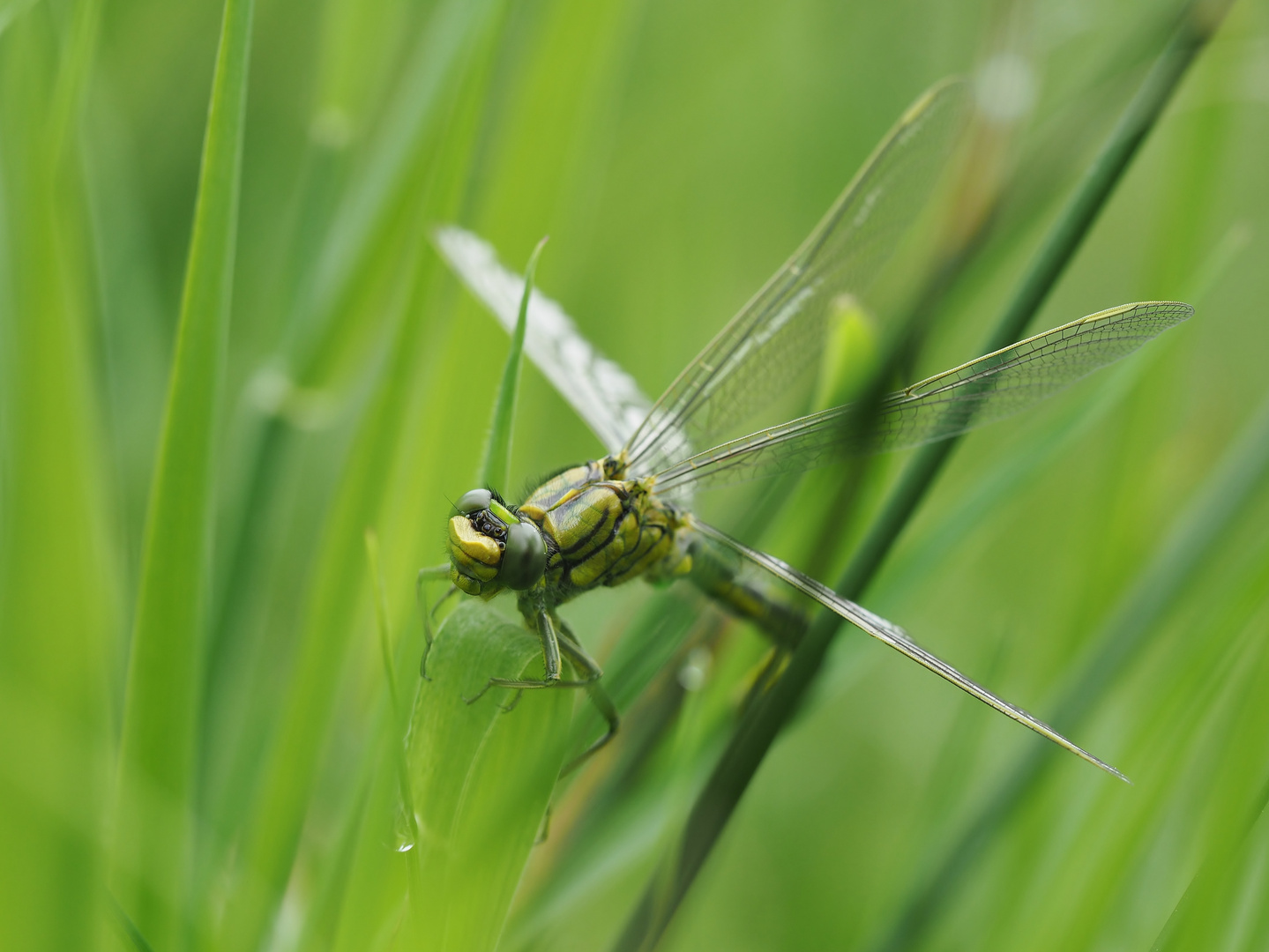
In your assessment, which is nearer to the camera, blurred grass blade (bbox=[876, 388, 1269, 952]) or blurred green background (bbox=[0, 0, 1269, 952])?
blurred green background (bbox=[0, 0, 1269, 952])

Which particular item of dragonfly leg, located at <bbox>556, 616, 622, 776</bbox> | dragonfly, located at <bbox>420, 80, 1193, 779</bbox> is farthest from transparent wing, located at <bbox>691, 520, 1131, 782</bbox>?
dragonfly leg, located at <bbox>556, 616, 622, 776</bbox>

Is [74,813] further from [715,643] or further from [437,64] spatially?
[437,64]

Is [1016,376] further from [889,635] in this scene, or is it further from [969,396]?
[889,635]

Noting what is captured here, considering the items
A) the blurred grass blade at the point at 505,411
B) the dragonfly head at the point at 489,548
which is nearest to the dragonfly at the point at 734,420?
the dragonfly head at the point at 489,548

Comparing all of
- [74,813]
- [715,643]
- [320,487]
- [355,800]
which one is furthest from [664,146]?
[74,813]

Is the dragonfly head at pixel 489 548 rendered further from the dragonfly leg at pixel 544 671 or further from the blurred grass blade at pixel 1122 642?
the blurred grass blade at pixel 1122 642

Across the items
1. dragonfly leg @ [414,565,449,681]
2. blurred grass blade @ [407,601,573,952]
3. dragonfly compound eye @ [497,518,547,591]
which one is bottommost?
blurred grass blade @ [407,601,573,952]

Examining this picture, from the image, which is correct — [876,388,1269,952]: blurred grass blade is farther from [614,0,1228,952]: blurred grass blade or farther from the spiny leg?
the spiny leg
